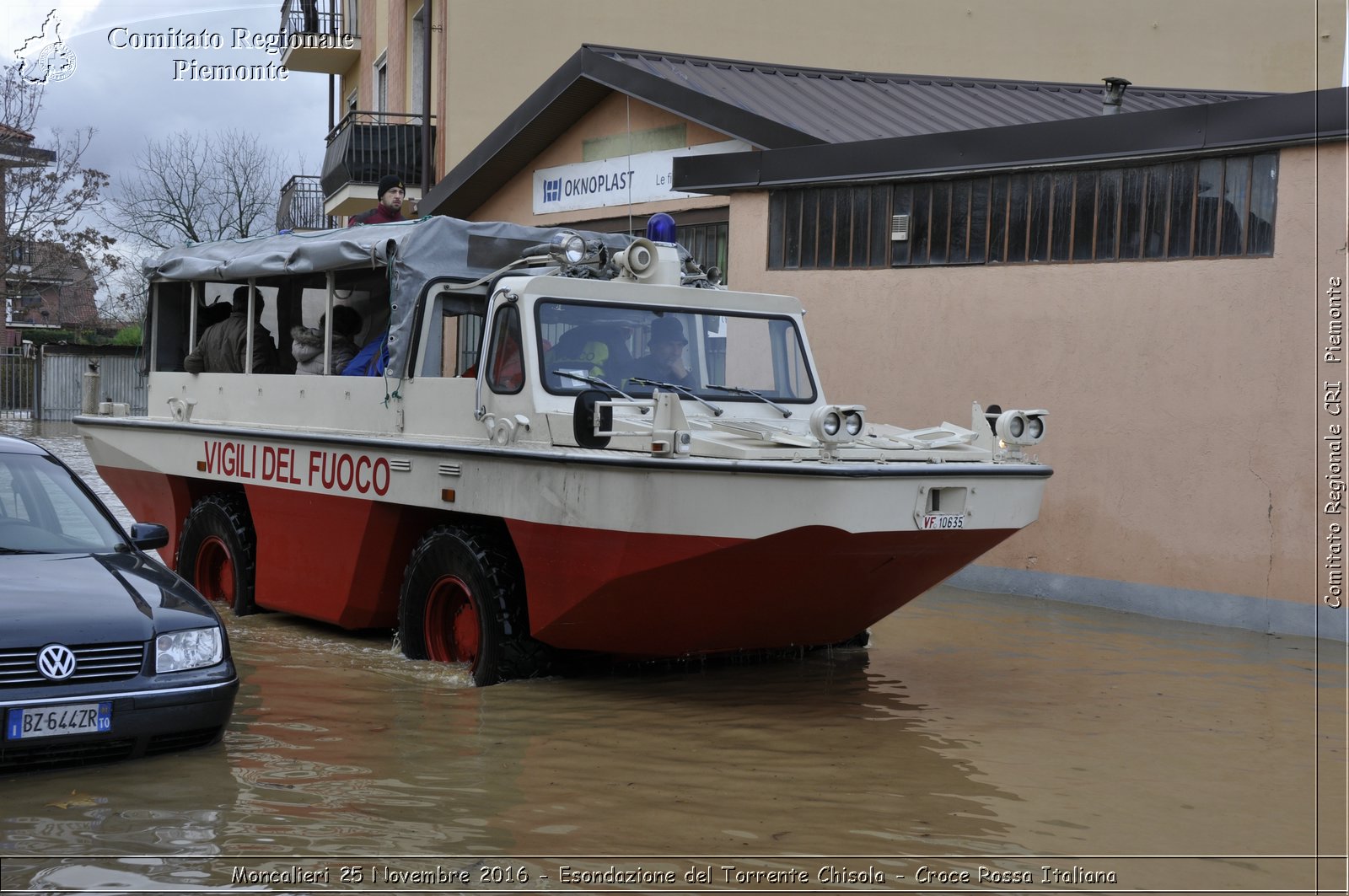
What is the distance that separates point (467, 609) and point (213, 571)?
10.7ft

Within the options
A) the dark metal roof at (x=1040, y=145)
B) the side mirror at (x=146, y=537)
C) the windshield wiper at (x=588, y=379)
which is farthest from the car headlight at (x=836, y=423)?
the dark metal roof at (x=1040, y=145)

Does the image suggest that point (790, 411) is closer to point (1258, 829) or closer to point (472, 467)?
point (472, 467)

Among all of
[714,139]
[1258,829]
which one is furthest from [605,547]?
[714,139]

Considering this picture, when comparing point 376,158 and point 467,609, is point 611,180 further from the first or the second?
point 467,609

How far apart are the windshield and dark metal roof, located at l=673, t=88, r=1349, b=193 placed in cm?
355

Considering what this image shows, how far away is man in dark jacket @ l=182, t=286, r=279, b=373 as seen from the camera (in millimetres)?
9836

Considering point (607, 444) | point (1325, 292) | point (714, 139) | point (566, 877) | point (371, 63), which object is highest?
point (371, 63)

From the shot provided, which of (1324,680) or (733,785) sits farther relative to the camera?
(1324,680)

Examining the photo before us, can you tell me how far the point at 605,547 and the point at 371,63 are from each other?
77.3 ft

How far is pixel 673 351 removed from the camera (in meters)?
7.92

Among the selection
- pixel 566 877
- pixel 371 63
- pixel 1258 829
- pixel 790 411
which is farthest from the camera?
pixel 371 63

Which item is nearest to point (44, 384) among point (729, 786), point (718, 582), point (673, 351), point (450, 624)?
point (450, 624)

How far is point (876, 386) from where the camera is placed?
Answer: 12336 mm

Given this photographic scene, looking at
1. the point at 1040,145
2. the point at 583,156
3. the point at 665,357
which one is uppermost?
the point at 583,156
